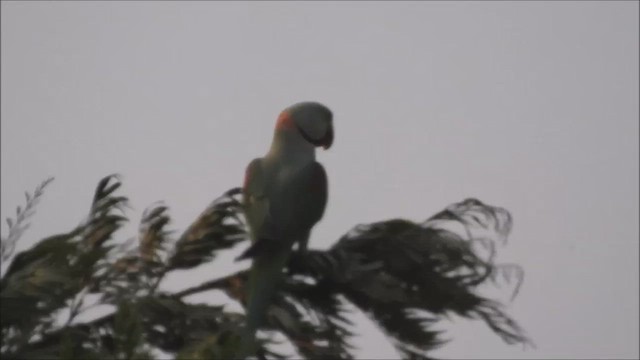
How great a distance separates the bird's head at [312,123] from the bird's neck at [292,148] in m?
0.02

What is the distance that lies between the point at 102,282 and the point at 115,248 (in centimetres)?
27

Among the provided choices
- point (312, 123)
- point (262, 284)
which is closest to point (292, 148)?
point (312, 123)

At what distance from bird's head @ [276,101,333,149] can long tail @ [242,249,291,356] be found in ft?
1.82

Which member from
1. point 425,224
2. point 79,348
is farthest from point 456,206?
point 79,348

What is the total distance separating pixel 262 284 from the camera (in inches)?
253

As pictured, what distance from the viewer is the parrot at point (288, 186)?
22.0 feet

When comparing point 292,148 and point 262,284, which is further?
point 292,148

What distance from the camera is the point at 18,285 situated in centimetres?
634

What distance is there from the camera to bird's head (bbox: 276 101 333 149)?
6816 mm

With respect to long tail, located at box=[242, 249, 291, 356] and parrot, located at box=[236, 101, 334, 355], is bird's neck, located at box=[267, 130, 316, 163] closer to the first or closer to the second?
parrot, located at box=[236, 101, 334, 355]

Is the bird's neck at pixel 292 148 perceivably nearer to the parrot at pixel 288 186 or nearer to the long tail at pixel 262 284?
the parrot at pixel 288 186

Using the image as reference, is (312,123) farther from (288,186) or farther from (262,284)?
(262,284)

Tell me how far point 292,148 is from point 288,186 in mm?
178

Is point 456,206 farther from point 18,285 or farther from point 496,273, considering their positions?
point 18,285
